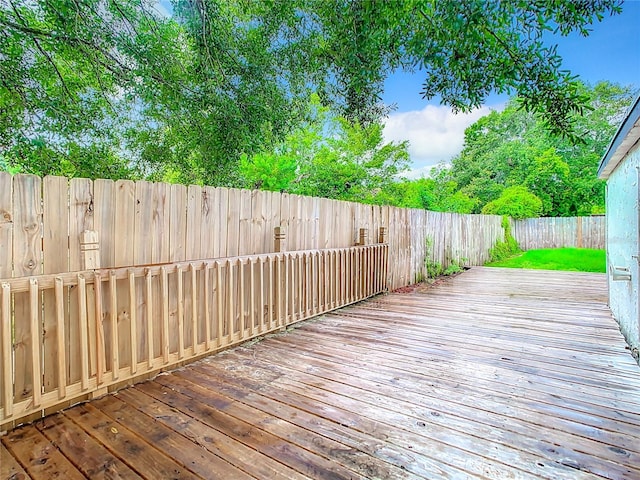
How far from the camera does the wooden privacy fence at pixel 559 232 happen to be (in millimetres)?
12430

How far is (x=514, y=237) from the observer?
13.2 meters

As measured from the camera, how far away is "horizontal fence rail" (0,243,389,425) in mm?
1837

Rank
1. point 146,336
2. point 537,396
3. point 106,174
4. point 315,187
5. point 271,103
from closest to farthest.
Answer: point 537,396 → point 146,336 → point 106,174 → point 271,103 → point 315,187

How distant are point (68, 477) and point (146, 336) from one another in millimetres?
1076

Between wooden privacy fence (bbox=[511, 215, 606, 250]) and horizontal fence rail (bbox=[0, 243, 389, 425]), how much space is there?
12.9 m

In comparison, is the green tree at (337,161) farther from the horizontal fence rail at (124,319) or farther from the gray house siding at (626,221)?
the gray house siding at (626,221)

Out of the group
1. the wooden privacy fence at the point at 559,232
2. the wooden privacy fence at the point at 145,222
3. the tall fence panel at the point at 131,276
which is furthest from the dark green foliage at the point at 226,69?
the wooden privacy fence at the point at 559,232

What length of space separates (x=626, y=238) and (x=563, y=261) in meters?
7.87

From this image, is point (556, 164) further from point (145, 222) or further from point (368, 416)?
point (145, 222)

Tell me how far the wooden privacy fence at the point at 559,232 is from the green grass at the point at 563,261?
1.52m

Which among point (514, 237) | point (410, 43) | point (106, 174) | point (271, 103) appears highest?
point (271, 103)

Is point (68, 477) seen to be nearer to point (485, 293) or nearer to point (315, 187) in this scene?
point (485, 293)

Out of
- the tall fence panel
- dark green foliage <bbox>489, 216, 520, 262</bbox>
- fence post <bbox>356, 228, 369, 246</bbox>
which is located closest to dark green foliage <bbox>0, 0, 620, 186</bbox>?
fence post <bbox>356, 228, 369, 246</bbox>

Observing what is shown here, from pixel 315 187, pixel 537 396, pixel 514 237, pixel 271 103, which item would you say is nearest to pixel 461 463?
pixel 537 396
